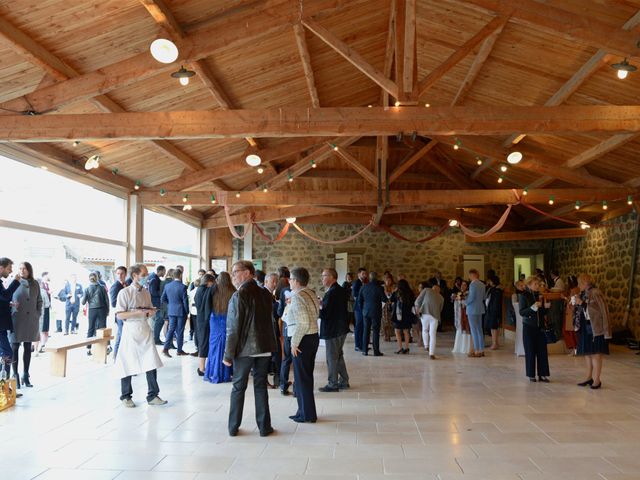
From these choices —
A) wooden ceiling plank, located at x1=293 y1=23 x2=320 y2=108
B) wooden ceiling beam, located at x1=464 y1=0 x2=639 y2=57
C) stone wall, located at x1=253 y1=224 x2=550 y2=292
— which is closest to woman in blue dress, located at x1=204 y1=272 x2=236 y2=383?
wooden ceiling plank, located at x1=293 y1=23 x2=320 y2=108

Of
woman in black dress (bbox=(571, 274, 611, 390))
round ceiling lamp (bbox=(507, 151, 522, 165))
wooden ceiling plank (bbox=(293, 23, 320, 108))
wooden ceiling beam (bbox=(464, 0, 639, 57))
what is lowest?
woman in black dress (bbox=(571, 274, 611, 390))

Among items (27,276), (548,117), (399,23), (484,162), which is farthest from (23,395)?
(484,162)

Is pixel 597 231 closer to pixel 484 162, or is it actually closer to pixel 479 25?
pixel 484 162

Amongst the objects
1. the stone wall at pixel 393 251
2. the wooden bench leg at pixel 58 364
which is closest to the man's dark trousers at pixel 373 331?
the wooden bench leg at pixel 58 364

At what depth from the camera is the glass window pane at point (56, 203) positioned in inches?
296

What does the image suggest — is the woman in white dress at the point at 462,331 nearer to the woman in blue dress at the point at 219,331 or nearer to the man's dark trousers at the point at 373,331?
the man's dark trousers at the point at 373,331

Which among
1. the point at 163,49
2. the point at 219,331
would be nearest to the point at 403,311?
the point at 219,331

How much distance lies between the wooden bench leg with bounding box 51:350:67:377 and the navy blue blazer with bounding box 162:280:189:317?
2290 millimetres

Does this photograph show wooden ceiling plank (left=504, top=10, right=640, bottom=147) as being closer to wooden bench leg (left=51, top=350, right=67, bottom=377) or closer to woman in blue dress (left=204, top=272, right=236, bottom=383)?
woman in blue dress (left=204, top=272, right=236, bottom=383)

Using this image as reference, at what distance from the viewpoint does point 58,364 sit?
7.06 metres

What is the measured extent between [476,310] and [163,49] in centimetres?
630

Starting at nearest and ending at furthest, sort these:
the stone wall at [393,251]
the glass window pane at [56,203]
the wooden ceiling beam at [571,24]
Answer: the wooden ceiling beam at [571,24] < the glass window pane at [56,203] < the stone wall at [393,251]

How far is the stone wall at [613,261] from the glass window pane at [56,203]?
10.2 meters

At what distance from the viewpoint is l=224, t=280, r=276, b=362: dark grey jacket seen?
4.39 m
